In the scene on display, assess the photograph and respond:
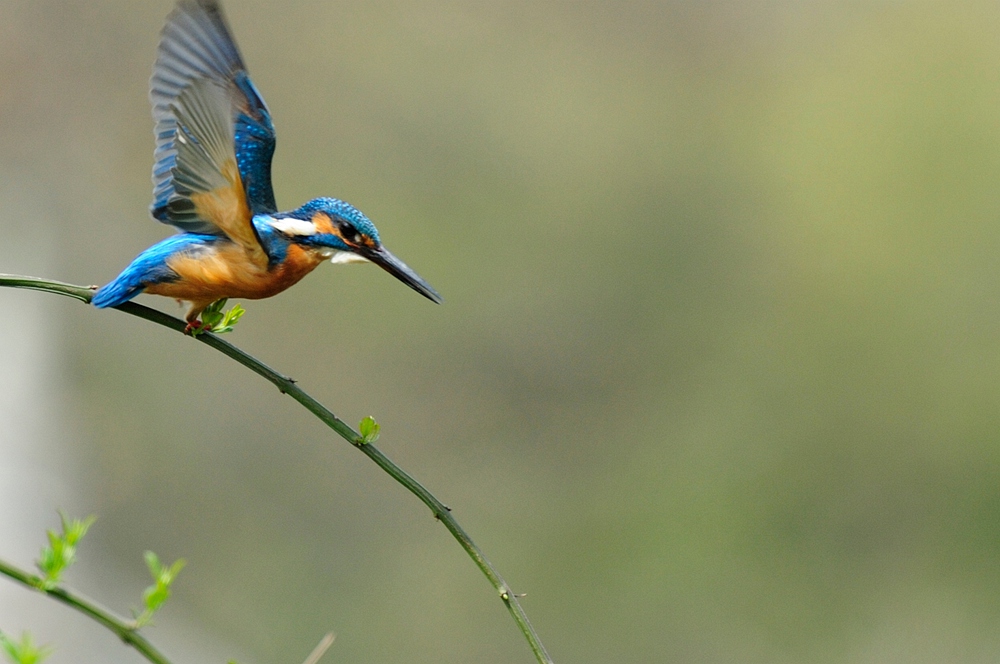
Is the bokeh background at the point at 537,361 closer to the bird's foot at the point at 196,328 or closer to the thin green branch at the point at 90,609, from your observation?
the bird's foot at the point at 196,328

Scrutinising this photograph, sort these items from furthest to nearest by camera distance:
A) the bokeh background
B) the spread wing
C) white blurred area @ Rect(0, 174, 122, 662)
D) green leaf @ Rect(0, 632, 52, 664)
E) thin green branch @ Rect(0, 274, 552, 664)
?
the bokeh background, white blurred area @ Rect(0, 174, 122, 662), the spread wing, thin green branch @ Rect(0, 274, 552, 664), green leaf @ Rect(0, 632, 52, 664)

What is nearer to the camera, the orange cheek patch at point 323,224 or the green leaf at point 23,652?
the green leaf at point 23,652

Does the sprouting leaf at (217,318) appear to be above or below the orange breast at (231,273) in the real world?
below

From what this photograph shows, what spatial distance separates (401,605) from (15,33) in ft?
8.25

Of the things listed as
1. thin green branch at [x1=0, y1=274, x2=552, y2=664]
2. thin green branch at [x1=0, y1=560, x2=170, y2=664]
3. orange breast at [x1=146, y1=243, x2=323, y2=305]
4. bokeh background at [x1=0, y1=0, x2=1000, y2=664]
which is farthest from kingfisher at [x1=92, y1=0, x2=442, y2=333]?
bokeh background at [x1=0, y1=0, x2=1000, y2=664]

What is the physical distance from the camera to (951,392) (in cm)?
388

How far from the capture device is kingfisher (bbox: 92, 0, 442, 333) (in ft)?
3.58

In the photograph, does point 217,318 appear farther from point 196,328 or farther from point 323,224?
point 323,224

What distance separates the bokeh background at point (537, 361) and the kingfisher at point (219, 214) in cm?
208

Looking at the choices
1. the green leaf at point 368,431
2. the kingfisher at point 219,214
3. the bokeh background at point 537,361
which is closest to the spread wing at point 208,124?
the kingfisher at point 219,214

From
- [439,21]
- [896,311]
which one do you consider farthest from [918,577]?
[439,21]

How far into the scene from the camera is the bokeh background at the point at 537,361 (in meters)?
3.44

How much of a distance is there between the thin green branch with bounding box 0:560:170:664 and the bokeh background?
8.24ft

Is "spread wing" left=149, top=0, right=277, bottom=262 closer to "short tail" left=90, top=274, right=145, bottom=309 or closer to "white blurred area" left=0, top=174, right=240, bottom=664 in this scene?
"short tail" left=90, top=274, right=145, bottom=309
